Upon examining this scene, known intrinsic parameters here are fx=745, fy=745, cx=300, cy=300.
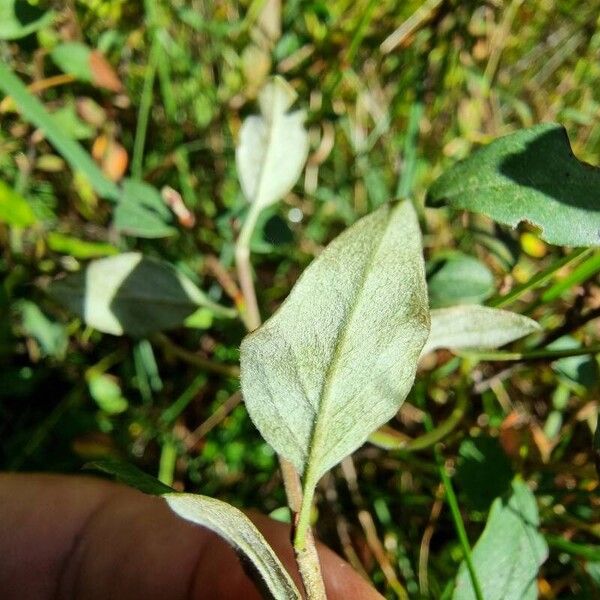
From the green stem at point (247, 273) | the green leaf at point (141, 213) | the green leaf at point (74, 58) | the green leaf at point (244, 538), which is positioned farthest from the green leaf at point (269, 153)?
the green leaf at point (244, 538)

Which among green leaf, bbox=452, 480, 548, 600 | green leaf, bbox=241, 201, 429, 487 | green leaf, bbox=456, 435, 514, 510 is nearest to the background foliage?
green leaf, bbox=456, 435, 514, 510

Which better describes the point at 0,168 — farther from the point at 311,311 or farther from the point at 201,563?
the point at 311,311

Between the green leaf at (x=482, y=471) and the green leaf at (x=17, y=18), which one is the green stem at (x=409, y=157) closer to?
the green leaf at (x=482, y=471)

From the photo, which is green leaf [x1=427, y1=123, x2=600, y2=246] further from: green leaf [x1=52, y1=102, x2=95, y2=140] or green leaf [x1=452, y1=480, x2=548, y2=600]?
green leaf [x1=52, y1=102, x2=95, y2=140]

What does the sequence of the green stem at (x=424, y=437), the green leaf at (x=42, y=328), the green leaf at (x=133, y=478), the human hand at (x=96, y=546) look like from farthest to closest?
the green leaf at (x=42, y=328), the human hand at (x=96, y=546), the green stem at (x=424, y=437), the green leaf at (x=133, y=478)

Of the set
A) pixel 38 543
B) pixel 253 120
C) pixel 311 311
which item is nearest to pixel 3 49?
pixel 253 120
